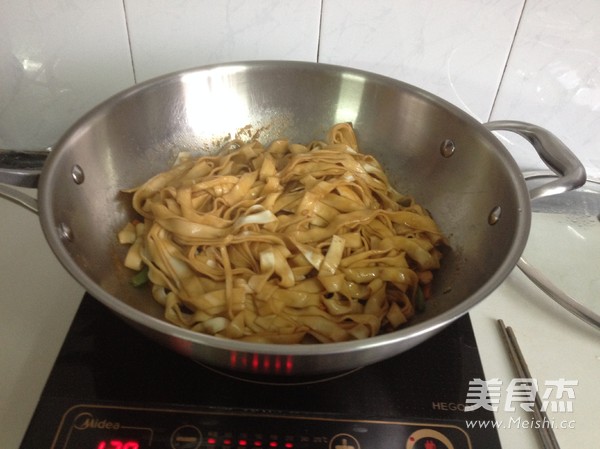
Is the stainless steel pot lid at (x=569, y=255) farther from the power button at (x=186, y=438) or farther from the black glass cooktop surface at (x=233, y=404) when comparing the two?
the power button at (x=186, y=438)

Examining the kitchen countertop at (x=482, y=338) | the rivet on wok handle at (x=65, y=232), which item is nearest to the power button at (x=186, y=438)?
the kitchen countertop at (x=482, y=338)

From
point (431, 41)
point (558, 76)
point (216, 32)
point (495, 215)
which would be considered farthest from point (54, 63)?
point (558, 76)

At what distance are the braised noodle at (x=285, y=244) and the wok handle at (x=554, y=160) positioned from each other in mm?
234

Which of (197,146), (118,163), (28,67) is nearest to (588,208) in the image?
(197,146)

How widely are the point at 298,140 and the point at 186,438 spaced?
715mm

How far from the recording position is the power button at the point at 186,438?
0.74 metres

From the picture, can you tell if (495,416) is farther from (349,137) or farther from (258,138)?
(258,138)

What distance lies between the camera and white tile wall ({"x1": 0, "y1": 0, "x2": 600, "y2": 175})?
1127 mm

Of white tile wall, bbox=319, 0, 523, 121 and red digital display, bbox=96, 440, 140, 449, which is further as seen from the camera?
white tile wall, bbox=319, 0, 523, 121

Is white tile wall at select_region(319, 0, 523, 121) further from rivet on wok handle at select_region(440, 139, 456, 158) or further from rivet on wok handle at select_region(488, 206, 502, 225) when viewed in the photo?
rivet on wok handle at select_region(488, 206, 502, 225)

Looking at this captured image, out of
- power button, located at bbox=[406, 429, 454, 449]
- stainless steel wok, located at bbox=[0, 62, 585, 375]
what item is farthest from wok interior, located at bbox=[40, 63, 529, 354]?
power button, located at bbox=[406, 429, 454, 449]

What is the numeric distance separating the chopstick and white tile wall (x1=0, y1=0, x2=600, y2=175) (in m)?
0.56

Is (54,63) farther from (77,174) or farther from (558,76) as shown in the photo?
(558,76)

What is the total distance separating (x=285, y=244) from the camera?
1014 millimetres
